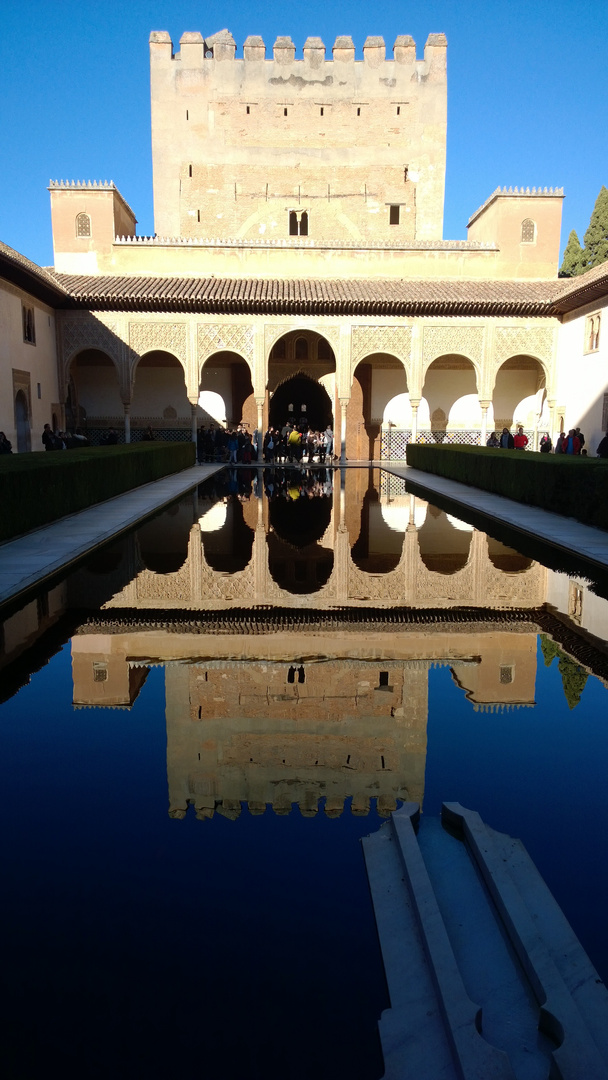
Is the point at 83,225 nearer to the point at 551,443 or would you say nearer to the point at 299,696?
the point at 551,443

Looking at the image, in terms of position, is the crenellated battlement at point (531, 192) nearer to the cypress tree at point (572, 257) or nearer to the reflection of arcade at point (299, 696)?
the cypress tree at point (572, 257)

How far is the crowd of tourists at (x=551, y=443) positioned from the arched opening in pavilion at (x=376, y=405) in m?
2.76

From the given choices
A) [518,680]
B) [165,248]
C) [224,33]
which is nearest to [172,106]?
[224,33]

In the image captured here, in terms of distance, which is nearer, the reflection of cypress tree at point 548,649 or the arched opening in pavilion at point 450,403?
the reflection of cypress tree at point 548,649

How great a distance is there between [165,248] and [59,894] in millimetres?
22510

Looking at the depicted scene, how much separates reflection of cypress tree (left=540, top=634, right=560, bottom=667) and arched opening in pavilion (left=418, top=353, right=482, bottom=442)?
19.4 metres

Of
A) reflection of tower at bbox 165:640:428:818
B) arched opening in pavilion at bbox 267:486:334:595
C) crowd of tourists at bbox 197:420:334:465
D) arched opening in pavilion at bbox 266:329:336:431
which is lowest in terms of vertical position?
arched opening in pavilion at bbox 267:486:334:595

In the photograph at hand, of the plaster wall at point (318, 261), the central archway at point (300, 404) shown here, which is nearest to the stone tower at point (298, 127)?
the plaster wall at point (318, 261)

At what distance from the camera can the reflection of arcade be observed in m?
2.71

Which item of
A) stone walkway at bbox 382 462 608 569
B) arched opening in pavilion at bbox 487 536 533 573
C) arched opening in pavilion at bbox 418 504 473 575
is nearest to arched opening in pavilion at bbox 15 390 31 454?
stone walkway at bbox 382 462 608 569

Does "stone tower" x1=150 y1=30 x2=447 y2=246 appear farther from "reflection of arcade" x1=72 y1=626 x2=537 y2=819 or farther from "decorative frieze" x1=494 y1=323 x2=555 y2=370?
"reflection of arcade" x1=72 y1=626 x2=537 y2=819

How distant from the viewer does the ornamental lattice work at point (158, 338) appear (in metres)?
20.8

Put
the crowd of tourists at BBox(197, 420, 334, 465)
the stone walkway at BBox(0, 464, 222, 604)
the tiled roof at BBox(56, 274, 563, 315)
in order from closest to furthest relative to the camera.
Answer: the stone walkway at BBox(0, 464, 222, 604), the tiled roof at BBox(56, 274, 563, 315), the crowd of tourists at BBox(197, 420, 334, 465)

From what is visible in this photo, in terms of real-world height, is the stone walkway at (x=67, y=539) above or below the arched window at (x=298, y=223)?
below
